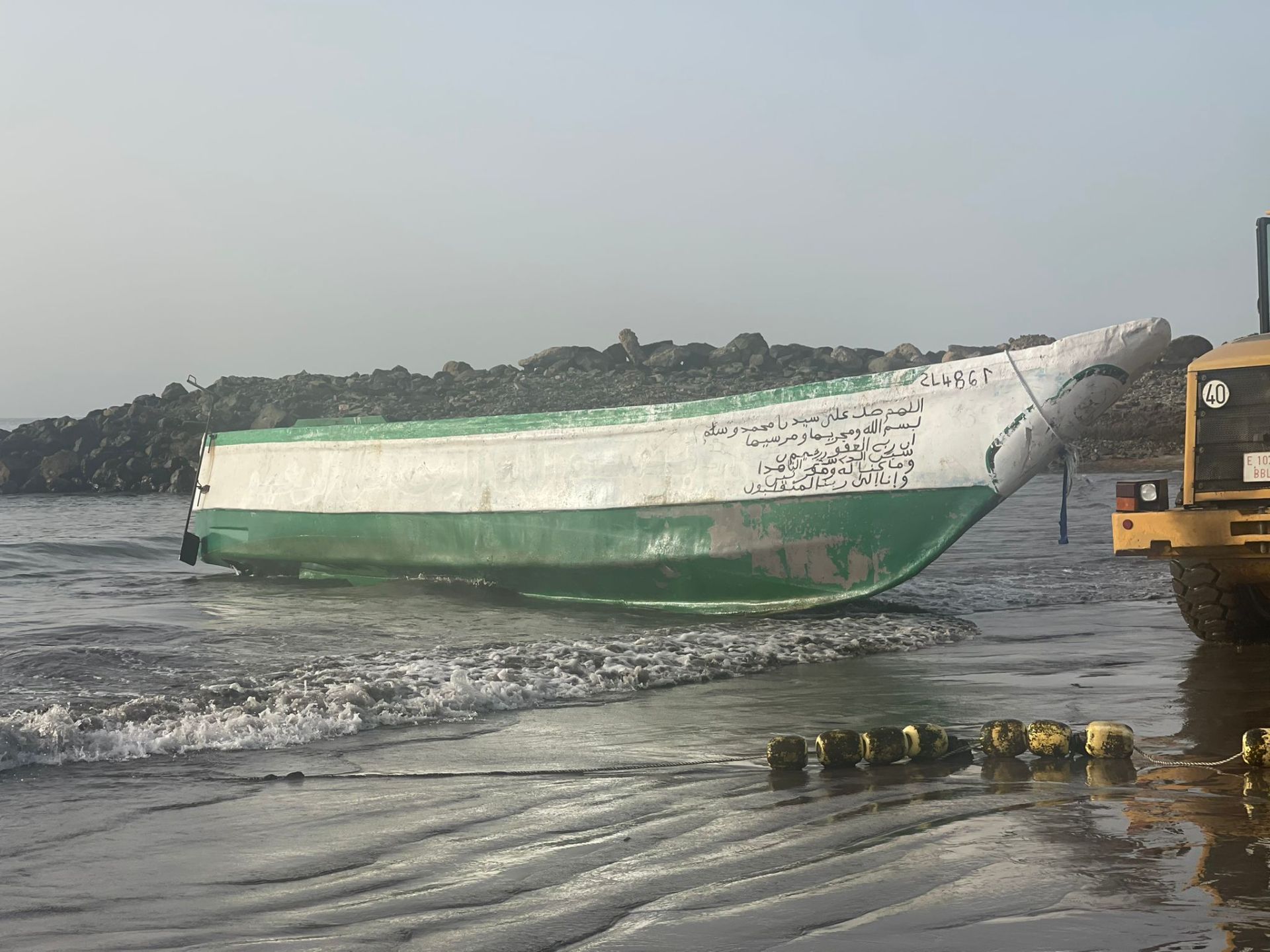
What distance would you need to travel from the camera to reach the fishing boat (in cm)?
998

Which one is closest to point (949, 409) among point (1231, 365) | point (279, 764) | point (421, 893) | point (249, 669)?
point (1231, 365)

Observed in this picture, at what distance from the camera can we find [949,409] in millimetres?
10234

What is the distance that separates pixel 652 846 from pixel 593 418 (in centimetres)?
826

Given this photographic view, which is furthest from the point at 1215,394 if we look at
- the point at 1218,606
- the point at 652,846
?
the point at 652,846

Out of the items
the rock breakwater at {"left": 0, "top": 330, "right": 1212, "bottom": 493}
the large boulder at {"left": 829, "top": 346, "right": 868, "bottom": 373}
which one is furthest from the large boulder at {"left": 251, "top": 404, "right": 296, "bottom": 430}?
the large boulder at {"left": 829, "top": 346, "right": 868, "bottom": 373}

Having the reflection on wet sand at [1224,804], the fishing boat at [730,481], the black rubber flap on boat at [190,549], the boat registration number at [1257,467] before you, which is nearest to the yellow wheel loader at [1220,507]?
the boat registration number at [1257,467]

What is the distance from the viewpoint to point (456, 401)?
5488 centimetres

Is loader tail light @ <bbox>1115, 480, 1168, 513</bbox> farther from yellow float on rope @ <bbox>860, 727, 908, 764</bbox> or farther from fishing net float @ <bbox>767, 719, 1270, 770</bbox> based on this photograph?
yellow float on rope @ <bbox>860, 727, 908, 764</bbox>

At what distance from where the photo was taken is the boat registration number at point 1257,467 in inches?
318

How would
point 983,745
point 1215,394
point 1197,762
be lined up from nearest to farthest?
1. point 1197,762
2. point 983,745
3. point 1215,394

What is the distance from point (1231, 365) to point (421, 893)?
679 centimetres

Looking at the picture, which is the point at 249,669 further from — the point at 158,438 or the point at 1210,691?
the point at 158,438

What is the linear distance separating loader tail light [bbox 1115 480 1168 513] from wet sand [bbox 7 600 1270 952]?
1905mm

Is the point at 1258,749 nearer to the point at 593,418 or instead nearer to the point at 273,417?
the point at 593,418
